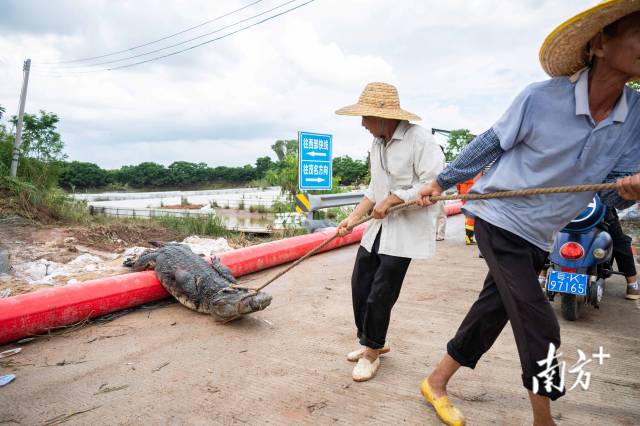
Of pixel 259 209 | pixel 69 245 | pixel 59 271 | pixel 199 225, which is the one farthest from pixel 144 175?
pixel 59 271

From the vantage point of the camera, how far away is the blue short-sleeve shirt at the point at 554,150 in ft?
5.38

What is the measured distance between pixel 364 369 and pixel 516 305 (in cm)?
106

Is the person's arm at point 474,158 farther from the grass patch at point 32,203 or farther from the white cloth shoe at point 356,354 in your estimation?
the grass patch at point 32,203

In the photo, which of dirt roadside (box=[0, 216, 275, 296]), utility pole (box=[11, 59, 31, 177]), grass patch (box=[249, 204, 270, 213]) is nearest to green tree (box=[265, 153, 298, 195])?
grass patch (box=[249, 204, 270, 213])

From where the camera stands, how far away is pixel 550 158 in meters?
1.71

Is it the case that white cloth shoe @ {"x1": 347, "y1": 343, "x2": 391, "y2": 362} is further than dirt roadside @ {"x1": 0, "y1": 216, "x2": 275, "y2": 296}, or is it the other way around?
dirt roadside @ {"x1": 0, "y1": 216, "x2": 275, "y2": 296}

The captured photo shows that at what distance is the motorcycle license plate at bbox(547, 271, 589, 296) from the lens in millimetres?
3156

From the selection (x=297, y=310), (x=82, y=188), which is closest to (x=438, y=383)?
(x=297, y=310)

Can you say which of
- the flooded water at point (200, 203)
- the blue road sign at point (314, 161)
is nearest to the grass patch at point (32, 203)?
the flooded water at point (200, 203)

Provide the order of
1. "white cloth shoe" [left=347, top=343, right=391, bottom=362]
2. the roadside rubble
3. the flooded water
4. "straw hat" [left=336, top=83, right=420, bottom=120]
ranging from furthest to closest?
the flooded water < the roadside rubble < "white cloth shoe" [left=347, top=343, right=391, bottom=362] < "straw hat" [left=336, top=83, right=420, bottom=120]

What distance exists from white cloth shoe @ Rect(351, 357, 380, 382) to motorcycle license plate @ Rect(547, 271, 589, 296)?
1676mm

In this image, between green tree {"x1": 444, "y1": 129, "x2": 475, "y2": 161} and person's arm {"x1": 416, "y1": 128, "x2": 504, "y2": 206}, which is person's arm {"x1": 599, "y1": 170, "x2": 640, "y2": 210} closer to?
person's arm {"x1": 416, "y1": 128, "x2": 504, "y2": 206}

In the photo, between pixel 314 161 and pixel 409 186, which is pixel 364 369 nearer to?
pixel 409 186

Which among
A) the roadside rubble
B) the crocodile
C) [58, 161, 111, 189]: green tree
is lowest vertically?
the roadside rubble
